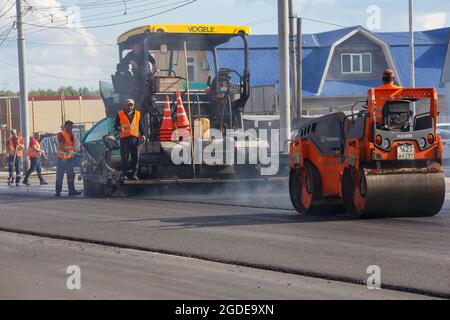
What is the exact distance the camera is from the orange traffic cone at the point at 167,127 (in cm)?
1708

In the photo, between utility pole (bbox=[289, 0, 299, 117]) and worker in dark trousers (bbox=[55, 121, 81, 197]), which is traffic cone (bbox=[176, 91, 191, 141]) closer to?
worker in dark trousers (bbox=[55, 121, 81, 197])

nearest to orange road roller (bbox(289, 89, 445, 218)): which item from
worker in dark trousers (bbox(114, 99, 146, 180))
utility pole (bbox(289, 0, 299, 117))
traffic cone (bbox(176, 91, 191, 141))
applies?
traffic cone (bbox(176, 91, 191, 141))

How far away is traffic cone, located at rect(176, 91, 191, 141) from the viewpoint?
55.8ft

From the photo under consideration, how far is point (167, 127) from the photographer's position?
56.0ft

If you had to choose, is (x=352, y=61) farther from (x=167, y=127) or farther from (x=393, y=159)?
(x=393, y=159)

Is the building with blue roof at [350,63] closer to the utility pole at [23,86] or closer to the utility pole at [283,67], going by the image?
the utility pole at [23,86]

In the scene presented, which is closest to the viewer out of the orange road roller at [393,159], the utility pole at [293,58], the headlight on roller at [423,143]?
the orange road roller at [393,159]

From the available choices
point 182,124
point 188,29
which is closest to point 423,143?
point 182,124

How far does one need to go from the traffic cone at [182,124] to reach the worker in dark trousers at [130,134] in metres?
0.71

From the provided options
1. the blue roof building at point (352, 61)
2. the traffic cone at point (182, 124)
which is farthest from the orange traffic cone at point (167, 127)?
the blue roof building at point (352, 61)

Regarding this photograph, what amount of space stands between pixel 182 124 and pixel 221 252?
25.7 ft

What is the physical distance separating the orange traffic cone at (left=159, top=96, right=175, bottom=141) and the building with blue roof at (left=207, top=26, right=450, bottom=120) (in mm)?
31966
